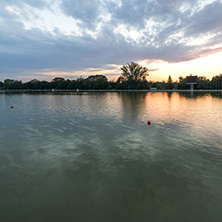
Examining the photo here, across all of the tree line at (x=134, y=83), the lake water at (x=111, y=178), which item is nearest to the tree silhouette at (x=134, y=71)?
the tree line at (x=134, y=83)

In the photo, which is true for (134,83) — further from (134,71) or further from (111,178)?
(111,178)

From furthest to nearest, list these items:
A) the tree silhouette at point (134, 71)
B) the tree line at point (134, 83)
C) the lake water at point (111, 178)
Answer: the tree silhouette at point (134, 71)
the tree line at point (134, 83)
the lake water at point (111, 178)

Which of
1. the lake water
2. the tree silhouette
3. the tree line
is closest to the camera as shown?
the lake water

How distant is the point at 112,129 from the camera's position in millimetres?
13336

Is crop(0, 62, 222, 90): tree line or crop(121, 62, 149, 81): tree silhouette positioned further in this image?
crop(121, 62, 149, 81): tree silhouette

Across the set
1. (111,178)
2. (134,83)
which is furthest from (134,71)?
(111,178)

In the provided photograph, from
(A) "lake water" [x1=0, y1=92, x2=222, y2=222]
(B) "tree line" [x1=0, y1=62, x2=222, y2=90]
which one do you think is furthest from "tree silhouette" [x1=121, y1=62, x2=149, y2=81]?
(A) "lake water" [x1=0, y1=92, x2=222, y2=222]

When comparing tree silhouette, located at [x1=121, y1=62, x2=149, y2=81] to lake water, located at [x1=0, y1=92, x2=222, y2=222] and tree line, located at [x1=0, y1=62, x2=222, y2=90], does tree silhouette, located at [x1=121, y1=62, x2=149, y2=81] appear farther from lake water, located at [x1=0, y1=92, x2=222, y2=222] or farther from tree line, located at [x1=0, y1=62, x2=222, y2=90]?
lake water, located at [x1=0, y1=92, x2=222, y2=222]

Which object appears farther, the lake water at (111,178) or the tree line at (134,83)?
the tree line at (134,83)

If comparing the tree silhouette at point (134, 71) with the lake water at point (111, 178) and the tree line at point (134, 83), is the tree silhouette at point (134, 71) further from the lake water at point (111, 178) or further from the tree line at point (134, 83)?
the lake water at point (111, 178)

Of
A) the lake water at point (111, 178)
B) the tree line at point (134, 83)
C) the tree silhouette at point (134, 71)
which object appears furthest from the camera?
the tree silhouette at point (134, 71)

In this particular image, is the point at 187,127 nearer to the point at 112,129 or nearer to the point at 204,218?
the point at 112,129

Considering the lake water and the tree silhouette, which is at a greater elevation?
the tree silhouette

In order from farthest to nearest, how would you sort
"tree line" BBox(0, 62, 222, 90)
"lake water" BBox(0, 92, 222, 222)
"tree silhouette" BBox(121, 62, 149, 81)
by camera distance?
"tree silhouette" BBox(121, 62, 149, 81)
"tree line" BBox(0, 62, 222, 90)
"lake water" BBox(0, 92, 222, 222)
